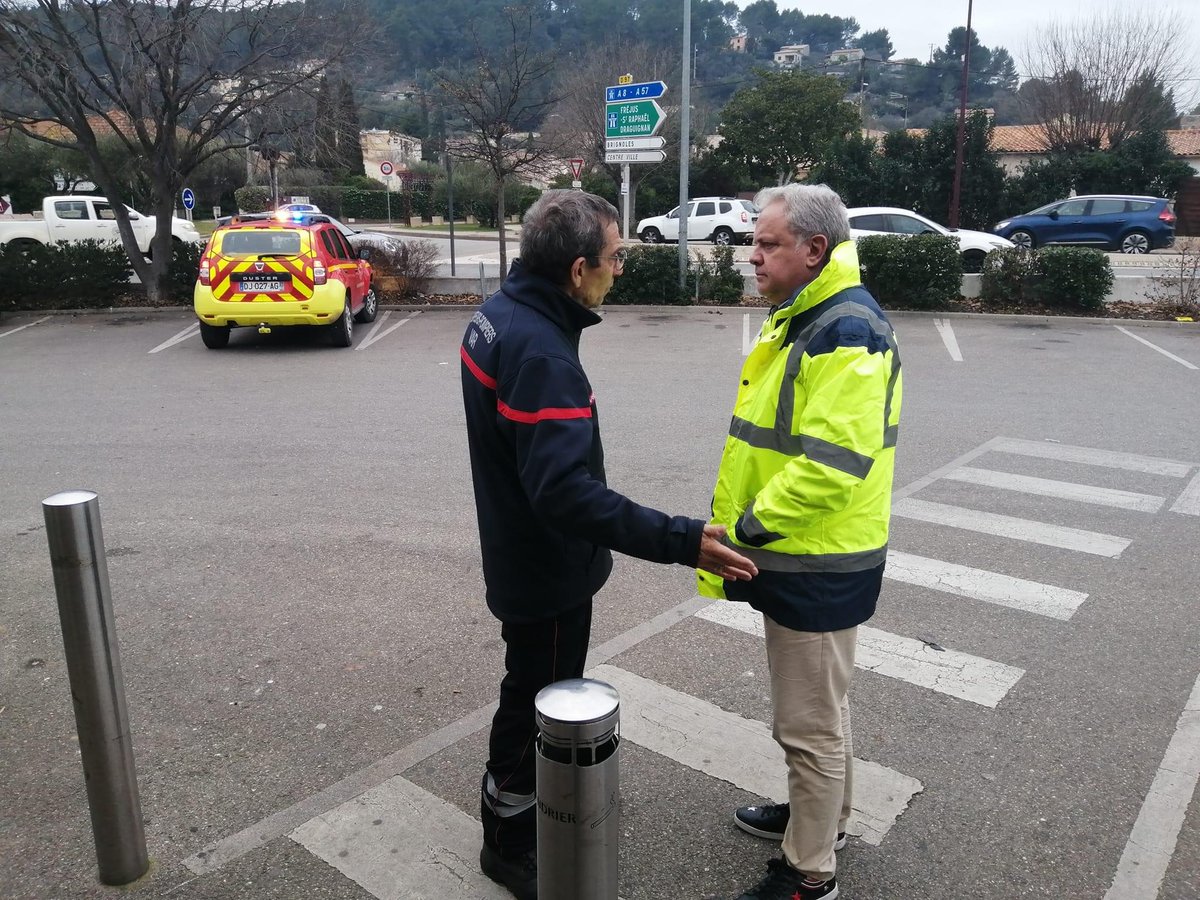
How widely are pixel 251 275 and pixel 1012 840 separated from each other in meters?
11.6

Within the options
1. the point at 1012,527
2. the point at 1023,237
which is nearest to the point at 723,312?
the point at 1012,527

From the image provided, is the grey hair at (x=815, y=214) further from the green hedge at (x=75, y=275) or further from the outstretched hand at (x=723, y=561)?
the green hedge at (x=75, y=275)

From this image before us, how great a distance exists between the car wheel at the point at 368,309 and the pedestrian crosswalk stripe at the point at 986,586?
1157cm

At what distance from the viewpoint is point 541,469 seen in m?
2.32

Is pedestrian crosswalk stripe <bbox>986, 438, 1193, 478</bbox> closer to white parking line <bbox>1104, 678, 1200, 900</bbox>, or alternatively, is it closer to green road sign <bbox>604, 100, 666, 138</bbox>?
white parking line <bbox>1104, 678, 1200, 900</bbox>

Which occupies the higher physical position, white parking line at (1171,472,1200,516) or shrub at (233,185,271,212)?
shrub at (233,185,271,212)

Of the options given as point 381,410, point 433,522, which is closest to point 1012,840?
point 433,522

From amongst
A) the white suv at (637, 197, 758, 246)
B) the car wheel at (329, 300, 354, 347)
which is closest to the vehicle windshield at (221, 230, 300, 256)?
the car wheel at (329, 300, 354, 347)

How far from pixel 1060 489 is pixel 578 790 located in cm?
562

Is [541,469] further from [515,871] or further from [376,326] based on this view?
[376,326]

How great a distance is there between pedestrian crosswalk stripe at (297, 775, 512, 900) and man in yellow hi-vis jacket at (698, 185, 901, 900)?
834mm

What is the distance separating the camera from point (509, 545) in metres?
2.57

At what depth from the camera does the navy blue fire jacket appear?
2326 millimetres

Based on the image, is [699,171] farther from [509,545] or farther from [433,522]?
[509,545]
